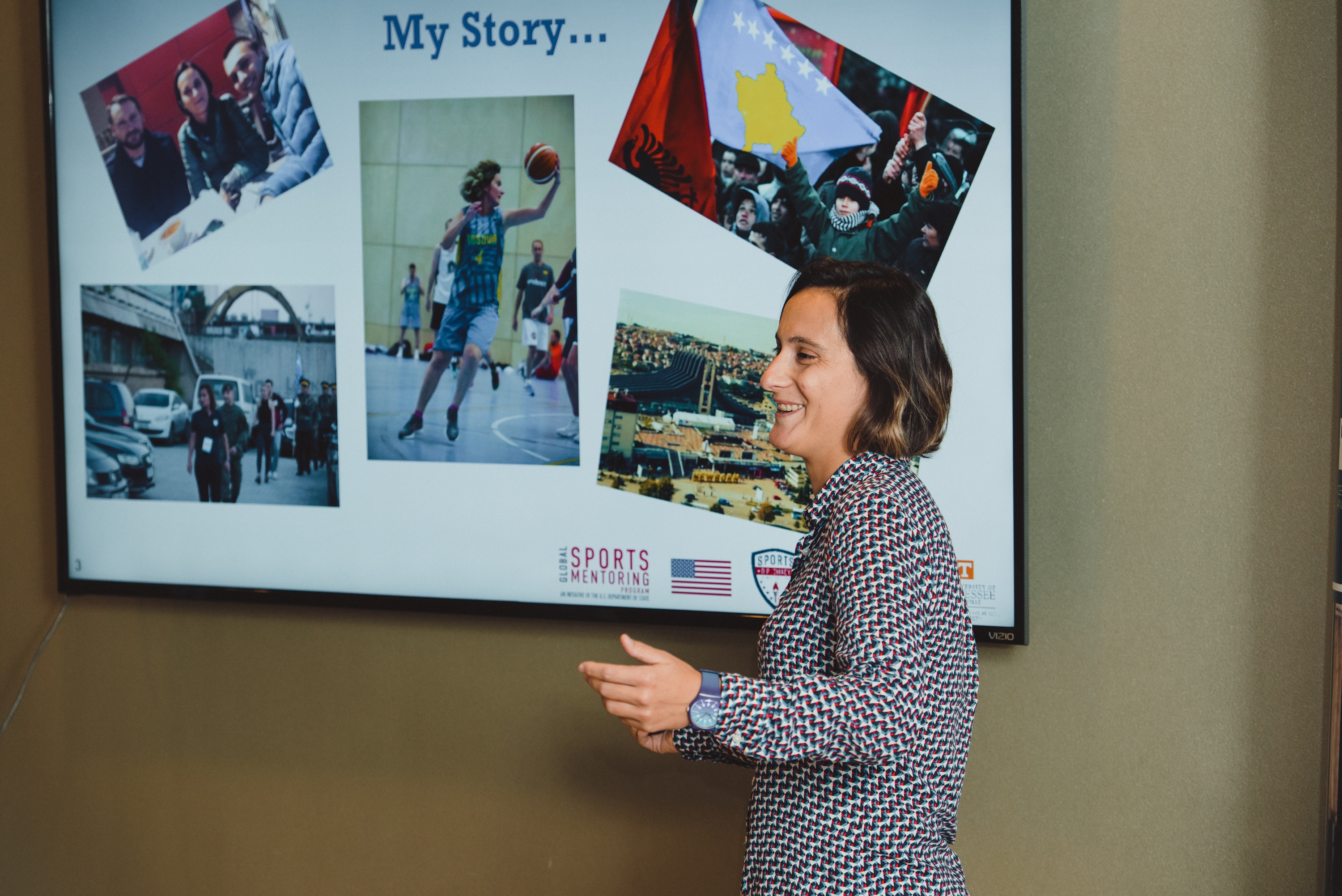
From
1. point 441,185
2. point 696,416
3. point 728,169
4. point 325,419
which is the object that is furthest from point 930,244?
point 325,419

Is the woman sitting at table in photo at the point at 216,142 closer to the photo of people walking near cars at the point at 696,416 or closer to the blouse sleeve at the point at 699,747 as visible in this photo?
the photo of people walking near cars at the point at 696,416

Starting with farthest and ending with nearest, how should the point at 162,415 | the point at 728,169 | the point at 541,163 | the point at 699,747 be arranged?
the point at 162,415
the point at 541,163
the point at 728,169
the point at 699,747

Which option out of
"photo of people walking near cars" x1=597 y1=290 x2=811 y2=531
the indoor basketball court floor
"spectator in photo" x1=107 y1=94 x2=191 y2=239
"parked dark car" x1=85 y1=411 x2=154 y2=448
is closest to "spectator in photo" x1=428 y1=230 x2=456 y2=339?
the indoor basketball court floor

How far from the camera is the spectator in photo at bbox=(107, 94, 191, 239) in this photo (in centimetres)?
209

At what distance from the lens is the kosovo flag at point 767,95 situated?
1744 millimetres

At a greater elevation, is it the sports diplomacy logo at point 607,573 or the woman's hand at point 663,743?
the sports diplomacy logo at point 607,573

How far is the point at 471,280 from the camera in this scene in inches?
76.4

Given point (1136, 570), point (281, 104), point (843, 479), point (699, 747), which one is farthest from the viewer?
point (281, 104)

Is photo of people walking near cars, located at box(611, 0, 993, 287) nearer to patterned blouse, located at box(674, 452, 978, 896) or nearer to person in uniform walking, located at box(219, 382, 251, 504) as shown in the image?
patterned blouse, located at box(674, 452, 978, 896)

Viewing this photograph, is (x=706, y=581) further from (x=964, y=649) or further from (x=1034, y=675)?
(x=964, y=649)

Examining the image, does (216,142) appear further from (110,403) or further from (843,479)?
(843,479)

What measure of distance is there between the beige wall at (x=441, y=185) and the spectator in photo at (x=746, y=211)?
0.32m

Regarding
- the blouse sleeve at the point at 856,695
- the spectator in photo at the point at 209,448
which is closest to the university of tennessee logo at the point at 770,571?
the blouse sleeve at the point at 856,695

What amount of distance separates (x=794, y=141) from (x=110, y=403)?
1597mm
